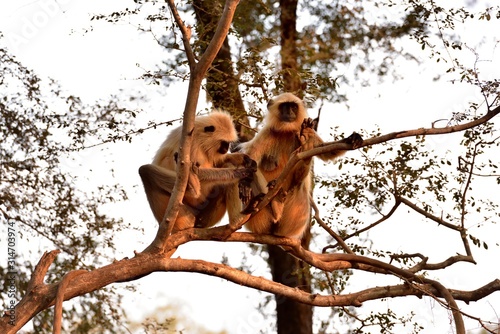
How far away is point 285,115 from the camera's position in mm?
6191

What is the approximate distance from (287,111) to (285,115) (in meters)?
0.03

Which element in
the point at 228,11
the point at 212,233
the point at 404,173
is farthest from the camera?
the point at 404,173

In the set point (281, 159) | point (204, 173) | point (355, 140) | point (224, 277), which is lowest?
point (224, 277)

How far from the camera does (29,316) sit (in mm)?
4859

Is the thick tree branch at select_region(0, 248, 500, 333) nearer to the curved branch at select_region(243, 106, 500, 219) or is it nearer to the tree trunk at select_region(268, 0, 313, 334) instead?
the curved branch at select_region(243, 106, 500, 219)

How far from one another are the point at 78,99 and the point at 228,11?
3836 millimetres

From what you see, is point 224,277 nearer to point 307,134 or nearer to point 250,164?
point 250,164

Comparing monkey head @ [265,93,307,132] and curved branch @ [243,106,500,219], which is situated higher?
monkey head @ [265,93,307,132]

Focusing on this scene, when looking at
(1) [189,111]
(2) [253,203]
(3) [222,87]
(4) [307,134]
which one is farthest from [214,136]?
(3) [222,87]

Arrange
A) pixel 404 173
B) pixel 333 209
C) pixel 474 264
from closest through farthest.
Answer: pixel 474 264
pixel 404 173
pixel 333 209

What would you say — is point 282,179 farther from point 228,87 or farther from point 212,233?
point 228,87

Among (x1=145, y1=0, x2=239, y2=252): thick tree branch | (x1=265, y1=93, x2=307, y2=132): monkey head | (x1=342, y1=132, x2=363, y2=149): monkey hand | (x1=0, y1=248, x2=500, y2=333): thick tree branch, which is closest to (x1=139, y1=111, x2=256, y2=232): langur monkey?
(x1=265, y1=93, x2=307, y2=132): monkey head

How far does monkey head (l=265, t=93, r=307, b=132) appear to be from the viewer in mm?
6195

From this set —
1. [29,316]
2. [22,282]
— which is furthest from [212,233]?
[22,282]
